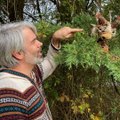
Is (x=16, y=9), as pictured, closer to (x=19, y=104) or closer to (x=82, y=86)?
(x=82, y=86)

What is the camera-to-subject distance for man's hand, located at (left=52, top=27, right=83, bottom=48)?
1824mm

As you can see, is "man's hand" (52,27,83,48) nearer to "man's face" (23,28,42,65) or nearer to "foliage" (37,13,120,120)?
"foliage" (37,13,120,120)

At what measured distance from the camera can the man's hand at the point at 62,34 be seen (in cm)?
182

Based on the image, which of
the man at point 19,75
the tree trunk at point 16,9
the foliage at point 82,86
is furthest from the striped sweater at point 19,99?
the tree trunk at point 16,9

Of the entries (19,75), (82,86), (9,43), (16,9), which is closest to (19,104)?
(19,75)

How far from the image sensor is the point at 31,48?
5.57 ft

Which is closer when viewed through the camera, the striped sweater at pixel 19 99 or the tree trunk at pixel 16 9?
the striped sweater at pixel 19 99

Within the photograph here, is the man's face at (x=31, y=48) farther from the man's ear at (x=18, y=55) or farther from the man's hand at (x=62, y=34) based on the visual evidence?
the man's hand at (x=62, y=34)

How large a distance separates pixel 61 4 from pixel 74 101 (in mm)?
784

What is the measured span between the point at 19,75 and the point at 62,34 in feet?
1.06

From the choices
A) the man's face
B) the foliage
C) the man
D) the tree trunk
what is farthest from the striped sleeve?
the tree trunk

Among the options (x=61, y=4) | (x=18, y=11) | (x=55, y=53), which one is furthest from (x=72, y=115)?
(x=18, y=11)

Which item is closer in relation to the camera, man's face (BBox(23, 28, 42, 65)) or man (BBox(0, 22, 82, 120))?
man (BBox(0, 22, 82, 120))

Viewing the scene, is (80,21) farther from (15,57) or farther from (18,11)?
(18,11)
